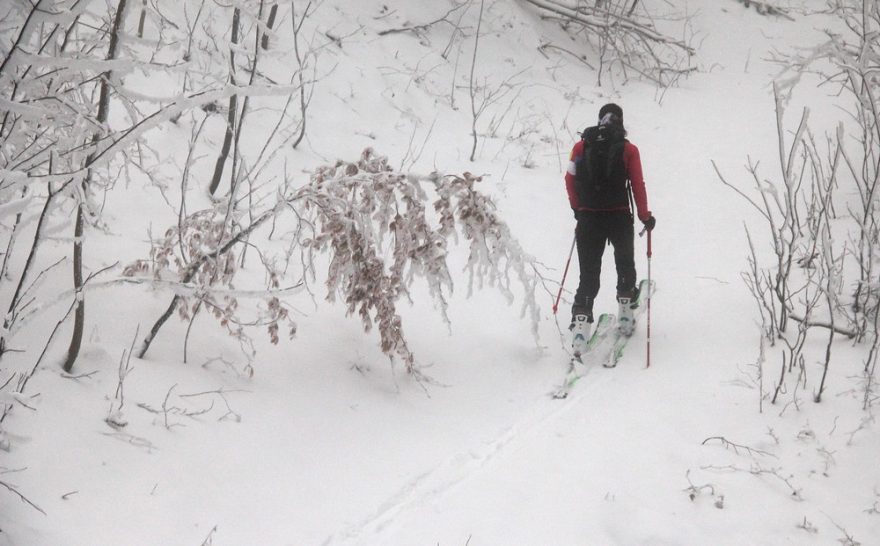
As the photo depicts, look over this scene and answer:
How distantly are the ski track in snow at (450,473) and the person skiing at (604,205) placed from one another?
924mm

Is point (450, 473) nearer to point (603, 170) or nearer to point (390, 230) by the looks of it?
point (390, 230)

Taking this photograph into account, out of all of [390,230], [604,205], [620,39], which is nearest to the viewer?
[390,230]

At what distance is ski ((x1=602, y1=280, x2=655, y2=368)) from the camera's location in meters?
5.81

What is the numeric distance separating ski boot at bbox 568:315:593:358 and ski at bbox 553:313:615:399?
0.14 feet

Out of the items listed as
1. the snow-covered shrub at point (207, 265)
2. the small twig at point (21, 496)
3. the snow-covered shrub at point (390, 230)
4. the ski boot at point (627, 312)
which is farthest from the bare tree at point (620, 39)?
the small twig at point (21, 496)

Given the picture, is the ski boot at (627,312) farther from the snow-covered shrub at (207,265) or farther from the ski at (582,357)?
the snow-covered shrub at (207,265)

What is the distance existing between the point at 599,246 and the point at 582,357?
1028mm

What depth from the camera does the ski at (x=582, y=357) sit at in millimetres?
5299

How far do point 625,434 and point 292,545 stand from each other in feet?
7.80

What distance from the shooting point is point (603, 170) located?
580 cm

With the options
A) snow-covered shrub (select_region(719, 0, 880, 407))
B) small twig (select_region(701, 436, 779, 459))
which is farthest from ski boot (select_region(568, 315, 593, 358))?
small twig (select_region(701, 436, 779, 459))

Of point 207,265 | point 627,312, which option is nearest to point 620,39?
point 627,312

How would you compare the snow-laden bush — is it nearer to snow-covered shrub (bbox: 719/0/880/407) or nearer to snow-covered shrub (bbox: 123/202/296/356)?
snow-covered shrub (bbox: 123/202/296/356)

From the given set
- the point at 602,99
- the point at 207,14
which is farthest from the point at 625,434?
the point at 602,99
